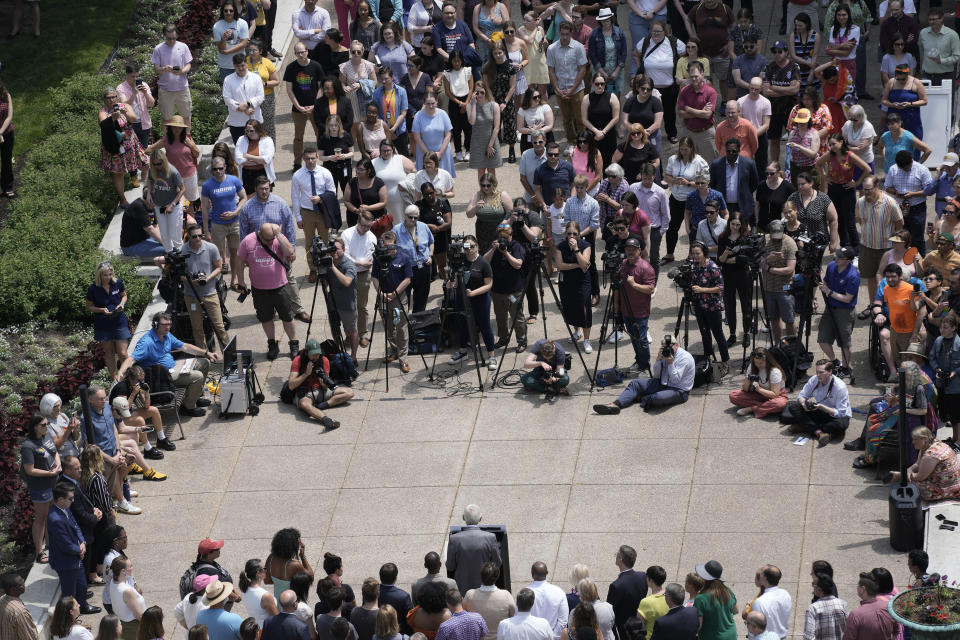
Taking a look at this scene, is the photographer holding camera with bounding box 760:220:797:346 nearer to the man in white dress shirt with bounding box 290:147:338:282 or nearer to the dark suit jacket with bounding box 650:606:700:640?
the man in white dress shirt with bounding box 290:147:338:282

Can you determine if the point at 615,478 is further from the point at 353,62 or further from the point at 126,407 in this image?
the point at 353,62

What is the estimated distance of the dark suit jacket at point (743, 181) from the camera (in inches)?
807

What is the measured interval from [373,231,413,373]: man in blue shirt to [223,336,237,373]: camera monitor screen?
1838 mm

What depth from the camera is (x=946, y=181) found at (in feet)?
66.7

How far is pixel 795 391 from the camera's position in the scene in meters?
18.3

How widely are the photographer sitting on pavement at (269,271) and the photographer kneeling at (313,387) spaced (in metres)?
1.14

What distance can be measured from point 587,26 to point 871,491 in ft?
33.5

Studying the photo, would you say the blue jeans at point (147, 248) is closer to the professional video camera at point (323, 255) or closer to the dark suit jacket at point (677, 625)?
the professional video camera at point (323, 255)

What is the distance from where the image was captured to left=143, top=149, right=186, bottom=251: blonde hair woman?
21.0 m

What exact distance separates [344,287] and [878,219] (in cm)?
658

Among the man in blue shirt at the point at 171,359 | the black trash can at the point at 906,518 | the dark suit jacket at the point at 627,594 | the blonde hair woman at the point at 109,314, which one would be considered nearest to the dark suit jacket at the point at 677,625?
the dark suit jacket at the point at 627,594

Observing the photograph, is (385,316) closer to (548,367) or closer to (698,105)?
(548,367)

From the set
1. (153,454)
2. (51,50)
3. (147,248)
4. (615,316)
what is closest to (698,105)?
(615,316)

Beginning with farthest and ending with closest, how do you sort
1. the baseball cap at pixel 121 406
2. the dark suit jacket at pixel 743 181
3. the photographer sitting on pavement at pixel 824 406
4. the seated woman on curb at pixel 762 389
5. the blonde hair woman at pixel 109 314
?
the dark suit jacket at pixel 743 181 < the blonde hair woman at pixel 109 314 < the seated woman on curb at pixel 762 389 < the baseball cap at pixel 121 406 < the photographer sitting on pavement at pixel 824 406
